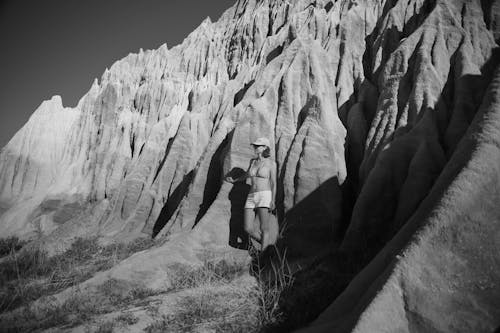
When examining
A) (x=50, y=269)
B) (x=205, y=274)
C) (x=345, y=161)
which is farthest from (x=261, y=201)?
(x=50, y=269)

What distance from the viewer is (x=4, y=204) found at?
82.8ft

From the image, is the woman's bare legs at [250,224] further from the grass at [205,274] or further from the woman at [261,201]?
the grass at [205,274]

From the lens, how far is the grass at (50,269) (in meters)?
6.99

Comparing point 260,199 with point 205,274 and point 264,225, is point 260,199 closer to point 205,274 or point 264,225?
point 264,225

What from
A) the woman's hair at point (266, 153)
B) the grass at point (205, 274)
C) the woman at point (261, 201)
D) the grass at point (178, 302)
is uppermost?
the woman's hair at point (266, 153)

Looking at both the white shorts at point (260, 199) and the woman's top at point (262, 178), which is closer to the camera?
the white shorts at point (260, 199)

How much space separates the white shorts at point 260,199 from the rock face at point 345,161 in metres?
1.59

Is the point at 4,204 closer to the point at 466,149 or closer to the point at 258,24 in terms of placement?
the point at 258,24

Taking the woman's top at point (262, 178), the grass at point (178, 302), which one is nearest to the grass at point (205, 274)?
the grass at point (178, 302)

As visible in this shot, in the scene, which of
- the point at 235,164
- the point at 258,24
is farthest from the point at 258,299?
the point at 258,24

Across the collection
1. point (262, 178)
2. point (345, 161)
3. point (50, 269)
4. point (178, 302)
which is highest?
point (262, 178)

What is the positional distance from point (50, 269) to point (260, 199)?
23.3ft

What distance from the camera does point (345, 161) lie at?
34.6 ft

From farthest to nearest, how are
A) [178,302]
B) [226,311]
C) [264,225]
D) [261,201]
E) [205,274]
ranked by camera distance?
[261,201]
[264,225]
[205,274]
[178,302]
[226,311]
